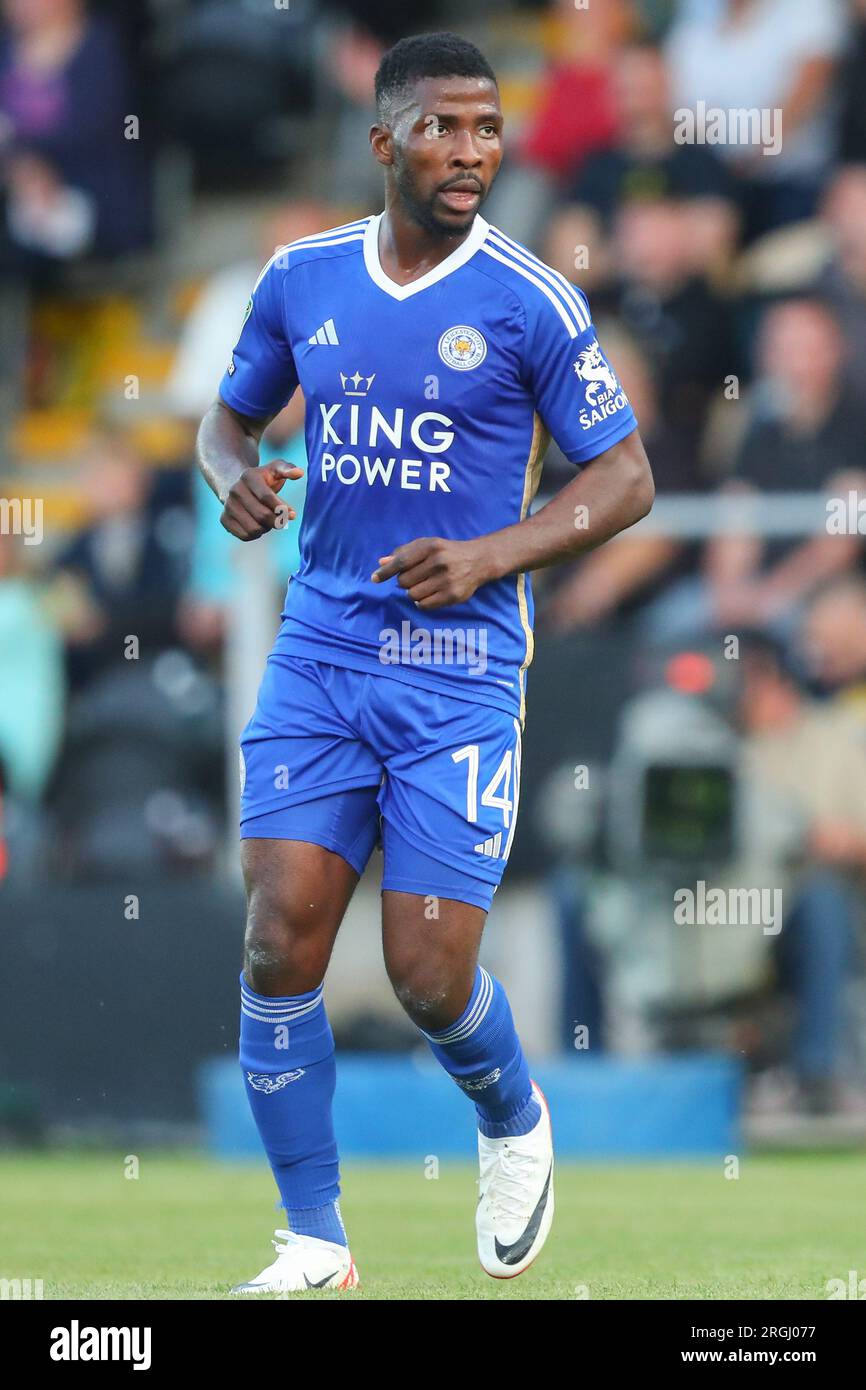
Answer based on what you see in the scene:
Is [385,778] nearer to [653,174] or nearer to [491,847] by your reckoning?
[491,847]

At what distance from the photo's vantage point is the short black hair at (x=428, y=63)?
521cm

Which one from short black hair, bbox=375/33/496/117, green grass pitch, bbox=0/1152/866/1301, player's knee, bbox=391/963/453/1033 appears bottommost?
green grass pitch, bbox=0/1152/866/1301

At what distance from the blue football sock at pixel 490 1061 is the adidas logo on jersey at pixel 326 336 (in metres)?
1.48

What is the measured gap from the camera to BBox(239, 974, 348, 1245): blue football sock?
5.27 metres

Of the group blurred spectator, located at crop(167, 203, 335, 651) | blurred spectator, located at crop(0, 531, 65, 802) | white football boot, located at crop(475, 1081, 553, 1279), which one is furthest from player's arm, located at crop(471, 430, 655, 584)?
blurred spectator, located at crop(0, 531, 65, 802)

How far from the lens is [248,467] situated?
18.0 ft

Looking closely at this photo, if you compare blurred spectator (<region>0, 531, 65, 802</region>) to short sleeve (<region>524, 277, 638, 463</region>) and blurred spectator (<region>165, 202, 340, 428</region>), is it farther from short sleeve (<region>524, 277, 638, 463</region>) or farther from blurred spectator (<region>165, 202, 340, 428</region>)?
short sleeve (<region>524, 277, 638, 463</region>)

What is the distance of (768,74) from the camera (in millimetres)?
11766

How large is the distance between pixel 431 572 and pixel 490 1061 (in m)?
1.19

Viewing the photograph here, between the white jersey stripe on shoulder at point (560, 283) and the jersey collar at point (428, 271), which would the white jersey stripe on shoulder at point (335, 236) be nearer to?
the jersey collar at point (428, 271)

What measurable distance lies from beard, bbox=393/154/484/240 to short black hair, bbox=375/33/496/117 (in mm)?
159

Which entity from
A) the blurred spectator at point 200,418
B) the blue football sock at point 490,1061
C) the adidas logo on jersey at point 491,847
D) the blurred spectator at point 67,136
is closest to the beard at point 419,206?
the adidas logo on jersey at point 491,847
